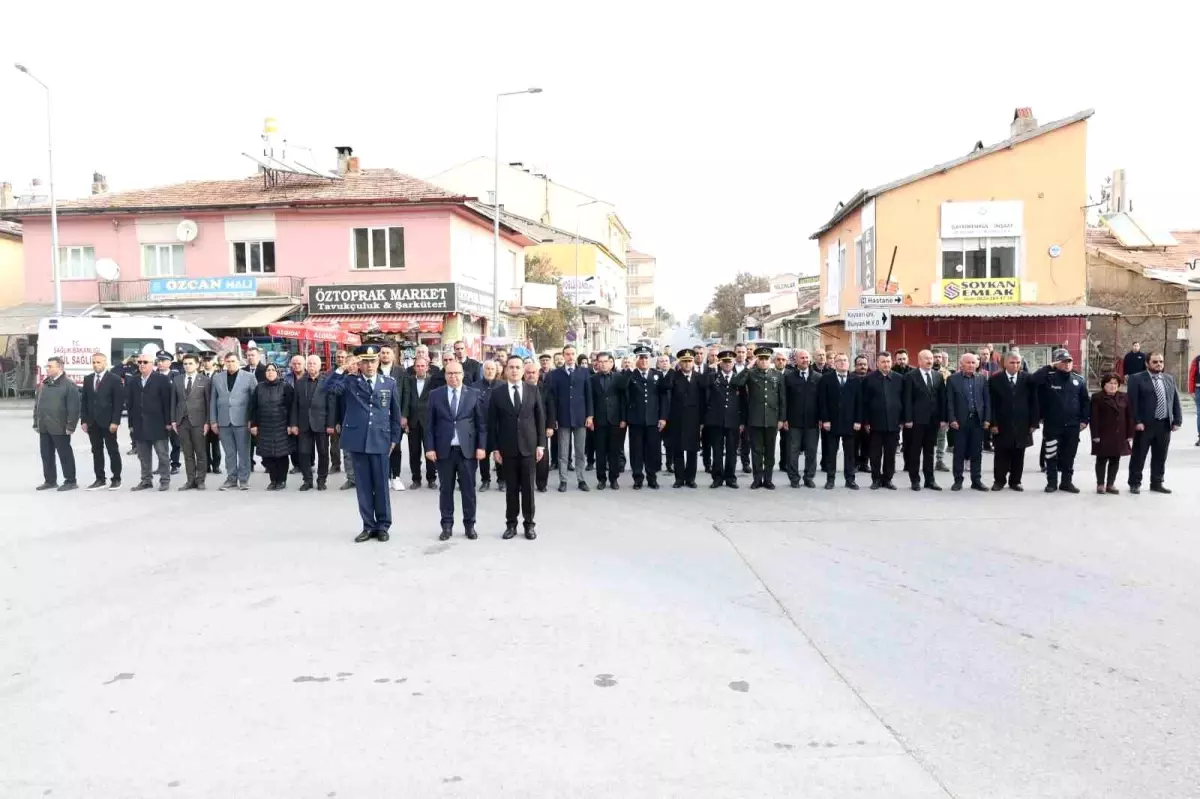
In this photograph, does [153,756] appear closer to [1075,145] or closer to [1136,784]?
[1136,784]

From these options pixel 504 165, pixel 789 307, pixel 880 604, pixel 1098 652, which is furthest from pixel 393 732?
pixel 504 165

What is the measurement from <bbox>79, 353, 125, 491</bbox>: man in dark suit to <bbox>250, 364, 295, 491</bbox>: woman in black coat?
2.12 metres

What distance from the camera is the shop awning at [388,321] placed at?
3244cm

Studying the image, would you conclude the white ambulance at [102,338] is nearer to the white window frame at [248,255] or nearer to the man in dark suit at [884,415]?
the white window frame at [248,255]

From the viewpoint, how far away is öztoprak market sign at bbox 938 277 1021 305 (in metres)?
28.6

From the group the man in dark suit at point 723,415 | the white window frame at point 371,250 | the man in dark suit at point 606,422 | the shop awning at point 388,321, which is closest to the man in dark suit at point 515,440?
the man in dark suit at point 606,422

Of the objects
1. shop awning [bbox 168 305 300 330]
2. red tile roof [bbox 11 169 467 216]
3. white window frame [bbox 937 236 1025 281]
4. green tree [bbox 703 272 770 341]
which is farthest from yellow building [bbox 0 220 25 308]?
green tree [bbox 703 272 770 341]

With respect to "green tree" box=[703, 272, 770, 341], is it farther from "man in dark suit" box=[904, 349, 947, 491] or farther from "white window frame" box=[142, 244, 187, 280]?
"man in dark suit" box=[904, 349, 947, 491]

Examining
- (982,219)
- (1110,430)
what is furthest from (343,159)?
(1110,430)

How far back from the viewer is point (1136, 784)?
3.94 m

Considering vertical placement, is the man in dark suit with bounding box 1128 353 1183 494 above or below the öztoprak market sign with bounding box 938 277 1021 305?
below

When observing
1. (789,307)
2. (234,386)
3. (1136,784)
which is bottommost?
(1136,784)

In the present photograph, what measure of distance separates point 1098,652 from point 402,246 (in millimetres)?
31866

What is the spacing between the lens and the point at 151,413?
1317cm
